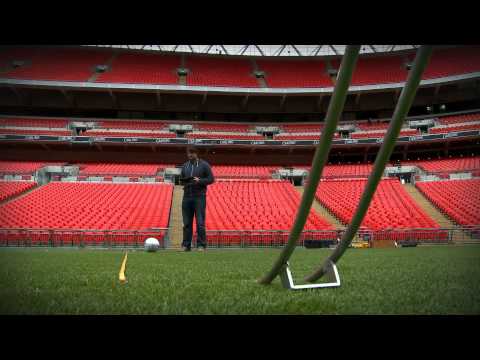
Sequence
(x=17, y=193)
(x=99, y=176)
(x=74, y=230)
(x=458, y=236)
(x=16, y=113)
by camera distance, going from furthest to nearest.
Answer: (x=16, y=113)
(x=99, y=176)
(x=17, y=193)
(x=458, y=236)
(x=74, y=230)

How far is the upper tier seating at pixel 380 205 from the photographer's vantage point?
17.1 meters

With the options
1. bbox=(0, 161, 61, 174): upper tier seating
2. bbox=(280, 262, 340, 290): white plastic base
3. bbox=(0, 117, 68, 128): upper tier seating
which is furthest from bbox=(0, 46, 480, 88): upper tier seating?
bbox=(280, 262, 340, 290): white plastic base

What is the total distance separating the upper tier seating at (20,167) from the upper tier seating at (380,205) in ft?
60.7

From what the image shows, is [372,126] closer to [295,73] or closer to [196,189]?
[295,73]

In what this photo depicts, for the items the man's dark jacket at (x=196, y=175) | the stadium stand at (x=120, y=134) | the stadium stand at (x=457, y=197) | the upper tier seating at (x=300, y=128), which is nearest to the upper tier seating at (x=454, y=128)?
the stadium stand at (x=457, y=197)

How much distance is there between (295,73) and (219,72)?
7.17 m

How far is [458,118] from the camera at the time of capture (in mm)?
29203

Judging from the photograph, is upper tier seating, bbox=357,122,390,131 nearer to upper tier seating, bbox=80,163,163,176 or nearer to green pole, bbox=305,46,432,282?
upper tier seating, bbox=80,163,163,176

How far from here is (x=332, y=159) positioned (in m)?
31.2
